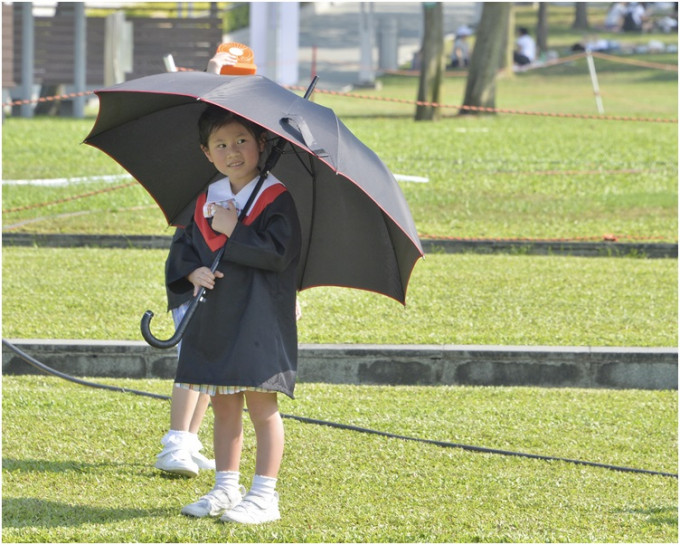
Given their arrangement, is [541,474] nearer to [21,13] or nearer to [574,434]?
[574,434]

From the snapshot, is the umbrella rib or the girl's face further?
the umbrella rib

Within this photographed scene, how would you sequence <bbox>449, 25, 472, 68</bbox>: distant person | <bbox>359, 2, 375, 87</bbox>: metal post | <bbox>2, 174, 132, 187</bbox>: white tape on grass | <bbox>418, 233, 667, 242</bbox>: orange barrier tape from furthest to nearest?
<bbox>449, 25, 472, 68</bbox>: distant person → <bbox>359, 2, 375, 87</bbox>: metal post → <bbox>2, 174, 132, 187</bbox>: white tape on grass → <bbox>418, 233, 667, 242</bbox>: orange barrier tape

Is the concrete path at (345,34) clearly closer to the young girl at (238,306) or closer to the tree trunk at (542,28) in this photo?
the tree trunk at (542,28)

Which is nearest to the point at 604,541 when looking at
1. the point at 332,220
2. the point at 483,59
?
the point at 332,220

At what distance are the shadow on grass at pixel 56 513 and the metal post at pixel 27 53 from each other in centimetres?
1816

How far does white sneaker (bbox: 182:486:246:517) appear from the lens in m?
4.35

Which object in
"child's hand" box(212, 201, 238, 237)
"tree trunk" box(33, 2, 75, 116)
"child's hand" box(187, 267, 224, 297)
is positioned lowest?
"tree trunk" box(33, 2, 75, 116)

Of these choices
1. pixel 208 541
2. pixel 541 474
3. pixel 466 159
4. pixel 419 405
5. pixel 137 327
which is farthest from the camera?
pixel 466 159

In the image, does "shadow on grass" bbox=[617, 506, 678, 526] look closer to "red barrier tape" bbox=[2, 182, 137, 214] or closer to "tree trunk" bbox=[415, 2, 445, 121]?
"red barrier tape" bbox=[2, 182, 137, 214]

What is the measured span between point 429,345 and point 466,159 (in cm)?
925

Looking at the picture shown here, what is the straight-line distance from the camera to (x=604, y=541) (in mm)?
4281

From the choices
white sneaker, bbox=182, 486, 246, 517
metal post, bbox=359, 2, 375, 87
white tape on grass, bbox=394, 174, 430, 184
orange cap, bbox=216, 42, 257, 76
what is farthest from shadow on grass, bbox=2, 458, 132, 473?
metal post, bbox=359, 2, 375, 87

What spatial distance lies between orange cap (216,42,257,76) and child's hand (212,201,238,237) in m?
0.71

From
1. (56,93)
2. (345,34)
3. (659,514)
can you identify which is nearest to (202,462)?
(659,514)
